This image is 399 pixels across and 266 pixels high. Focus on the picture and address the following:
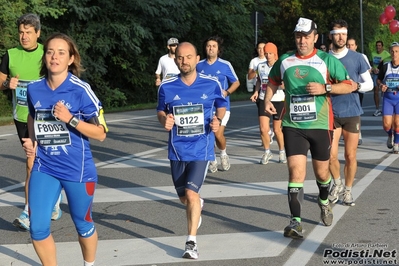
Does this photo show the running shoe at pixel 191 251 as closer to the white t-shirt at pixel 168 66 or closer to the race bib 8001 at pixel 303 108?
the race bib 8001 at pixel 303 108

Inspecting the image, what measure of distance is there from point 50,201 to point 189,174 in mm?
1781

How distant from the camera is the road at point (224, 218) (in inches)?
268

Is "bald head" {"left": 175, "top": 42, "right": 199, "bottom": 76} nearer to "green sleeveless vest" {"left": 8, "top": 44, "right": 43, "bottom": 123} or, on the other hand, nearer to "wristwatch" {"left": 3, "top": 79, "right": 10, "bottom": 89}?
"green sleeveless vest" {"left": 8, "top": 44, "right": 43, "bottom": 123}

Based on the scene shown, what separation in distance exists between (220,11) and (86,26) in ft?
31.2

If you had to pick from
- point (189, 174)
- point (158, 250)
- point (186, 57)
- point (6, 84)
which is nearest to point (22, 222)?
point (6, 84)

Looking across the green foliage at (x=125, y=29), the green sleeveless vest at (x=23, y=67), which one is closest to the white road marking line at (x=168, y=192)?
the green sleeveless vest at (x=23, y=67)

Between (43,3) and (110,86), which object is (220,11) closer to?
(110,86)

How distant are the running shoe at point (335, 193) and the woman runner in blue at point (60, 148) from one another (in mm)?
3940

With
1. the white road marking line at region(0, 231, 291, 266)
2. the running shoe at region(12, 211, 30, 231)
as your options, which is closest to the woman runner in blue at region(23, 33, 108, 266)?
the white road marking line at region(0, 231, 291, 266)

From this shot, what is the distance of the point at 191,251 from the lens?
22.0ft

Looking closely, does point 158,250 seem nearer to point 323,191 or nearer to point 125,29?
point 323,191

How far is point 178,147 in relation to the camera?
7.34 m

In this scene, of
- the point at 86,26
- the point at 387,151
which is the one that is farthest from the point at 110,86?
the point at 387,151

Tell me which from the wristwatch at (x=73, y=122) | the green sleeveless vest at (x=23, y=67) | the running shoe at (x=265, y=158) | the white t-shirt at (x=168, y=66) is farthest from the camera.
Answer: the white t-shirt at (x=168, y=66)
